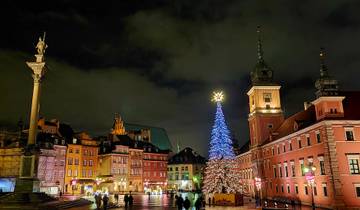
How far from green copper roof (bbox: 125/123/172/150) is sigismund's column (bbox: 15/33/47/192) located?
118523mm

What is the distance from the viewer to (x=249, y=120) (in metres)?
73.7

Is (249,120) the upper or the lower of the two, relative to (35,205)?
upper

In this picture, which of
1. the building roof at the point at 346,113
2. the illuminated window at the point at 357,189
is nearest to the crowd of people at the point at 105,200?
the building roof at the point at 346,113

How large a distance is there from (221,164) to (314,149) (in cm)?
1203

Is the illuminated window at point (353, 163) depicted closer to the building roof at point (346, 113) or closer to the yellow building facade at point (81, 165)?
the building roof at point (346, 113)

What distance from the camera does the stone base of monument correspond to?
41.8 meters

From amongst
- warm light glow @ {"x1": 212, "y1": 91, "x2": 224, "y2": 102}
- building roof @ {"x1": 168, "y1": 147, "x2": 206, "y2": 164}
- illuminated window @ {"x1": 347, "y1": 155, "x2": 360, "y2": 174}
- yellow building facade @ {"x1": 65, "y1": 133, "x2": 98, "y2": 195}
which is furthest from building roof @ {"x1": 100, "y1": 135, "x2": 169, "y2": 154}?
illuminated window @ {"x1": 347, "y1": 155, "x2": 360, "y2": 174}

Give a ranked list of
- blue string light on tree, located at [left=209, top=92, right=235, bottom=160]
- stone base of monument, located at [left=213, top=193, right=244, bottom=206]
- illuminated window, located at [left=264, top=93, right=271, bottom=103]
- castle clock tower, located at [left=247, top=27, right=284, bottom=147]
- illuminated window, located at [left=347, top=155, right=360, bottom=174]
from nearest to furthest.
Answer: illuminated window, located at [left=347, top=155, right=360, bottom=174] < stone base of monument, located at [left=213, top=193, right=244, bottom=206] < blue string light on tree, located at [left=209, top=92, right=235, bottom=160] < castle clock tower, located at [left=247, top=27, right=284, bottom=147] < illuminated window, located at [left=264, top=93, right=271, bottom=103]

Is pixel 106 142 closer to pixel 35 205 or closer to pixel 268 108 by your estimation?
pixel 268 108

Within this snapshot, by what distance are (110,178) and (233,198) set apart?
48933 millimetres

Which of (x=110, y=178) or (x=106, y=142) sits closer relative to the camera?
(x=110, y=178)

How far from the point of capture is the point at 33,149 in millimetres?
29297

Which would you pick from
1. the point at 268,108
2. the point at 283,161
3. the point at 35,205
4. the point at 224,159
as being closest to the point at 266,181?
the point at 283,161

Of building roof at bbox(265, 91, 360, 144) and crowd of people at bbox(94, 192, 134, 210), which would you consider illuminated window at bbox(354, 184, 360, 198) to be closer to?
building roof at bbox(265, 91, 360, 144)
